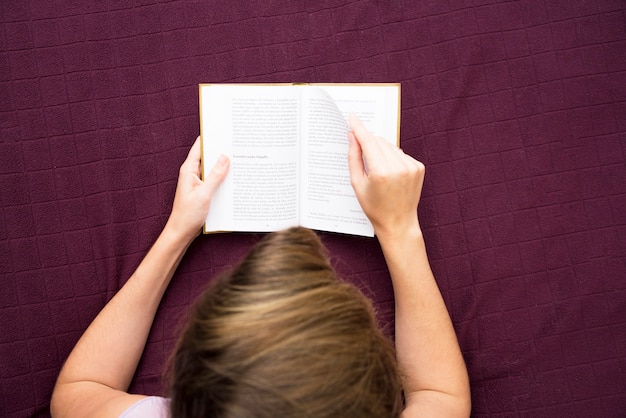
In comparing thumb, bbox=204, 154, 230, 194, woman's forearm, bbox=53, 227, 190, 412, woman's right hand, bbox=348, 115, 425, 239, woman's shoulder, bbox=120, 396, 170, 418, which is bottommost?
woman's shoulder, bbox=120, 396, 170, 418

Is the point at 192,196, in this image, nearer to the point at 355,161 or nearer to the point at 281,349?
the point at 355,161

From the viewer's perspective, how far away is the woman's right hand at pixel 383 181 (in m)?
0.75

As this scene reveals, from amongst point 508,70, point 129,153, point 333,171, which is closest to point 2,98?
point 129,153

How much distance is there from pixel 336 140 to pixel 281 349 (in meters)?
0.47

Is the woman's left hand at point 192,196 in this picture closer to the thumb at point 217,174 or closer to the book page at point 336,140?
the thumb at point 217,174

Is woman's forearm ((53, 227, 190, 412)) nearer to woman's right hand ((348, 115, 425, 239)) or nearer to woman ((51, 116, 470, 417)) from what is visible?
woman ((51, 116, 470, 417))

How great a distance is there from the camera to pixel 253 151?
0.85 m

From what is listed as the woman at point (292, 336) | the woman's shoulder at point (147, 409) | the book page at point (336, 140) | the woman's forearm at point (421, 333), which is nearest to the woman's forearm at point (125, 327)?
the woman at point (292, 336)

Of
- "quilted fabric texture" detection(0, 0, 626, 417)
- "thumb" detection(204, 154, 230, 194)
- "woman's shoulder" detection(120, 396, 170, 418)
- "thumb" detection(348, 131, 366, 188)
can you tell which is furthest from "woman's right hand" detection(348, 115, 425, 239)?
"woman's shoulder" detection(120, 396, 170, 418)

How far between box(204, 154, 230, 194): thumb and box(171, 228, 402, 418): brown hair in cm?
34

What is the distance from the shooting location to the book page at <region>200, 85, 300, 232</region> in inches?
33.2

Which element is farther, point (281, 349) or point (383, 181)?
point (383, 181)

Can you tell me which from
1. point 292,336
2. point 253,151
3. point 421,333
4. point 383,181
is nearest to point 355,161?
point 383,181

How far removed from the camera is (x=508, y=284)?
2.82ft
